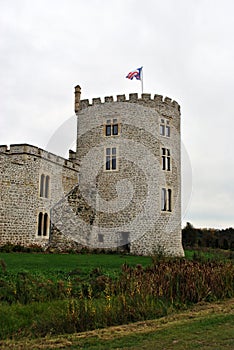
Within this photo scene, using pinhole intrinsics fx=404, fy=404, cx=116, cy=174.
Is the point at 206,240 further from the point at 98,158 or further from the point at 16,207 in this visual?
the point at 16,207

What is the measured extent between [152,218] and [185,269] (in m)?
15.4

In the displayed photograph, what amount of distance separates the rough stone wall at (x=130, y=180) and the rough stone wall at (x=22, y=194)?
314 centimetres

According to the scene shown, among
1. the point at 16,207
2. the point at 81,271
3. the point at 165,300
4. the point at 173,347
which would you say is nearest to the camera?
the point at 173,347

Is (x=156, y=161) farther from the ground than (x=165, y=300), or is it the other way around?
(x=156, y=161)

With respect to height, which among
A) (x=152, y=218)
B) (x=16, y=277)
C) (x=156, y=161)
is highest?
(x=156, y=161)

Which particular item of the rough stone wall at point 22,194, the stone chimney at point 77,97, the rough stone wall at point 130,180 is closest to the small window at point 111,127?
the rough stone wall at point 130,180

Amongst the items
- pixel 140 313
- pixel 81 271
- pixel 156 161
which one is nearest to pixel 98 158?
pixel 156 161

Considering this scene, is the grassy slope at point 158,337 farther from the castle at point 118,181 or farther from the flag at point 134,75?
the flag at point 134,75

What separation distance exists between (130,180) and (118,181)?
0.85 meters

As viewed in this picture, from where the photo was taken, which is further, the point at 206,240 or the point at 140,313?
the point at 206,240

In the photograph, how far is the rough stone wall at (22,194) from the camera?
2152 cm

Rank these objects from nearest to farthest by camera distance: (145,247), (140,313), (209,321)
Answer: (209,321) → (140,313) → (145,247)

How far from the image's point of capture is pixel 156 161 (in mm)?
27141

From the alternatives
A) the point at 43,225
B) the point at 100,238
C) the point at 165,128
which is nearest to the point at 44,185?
the point at 43,225
